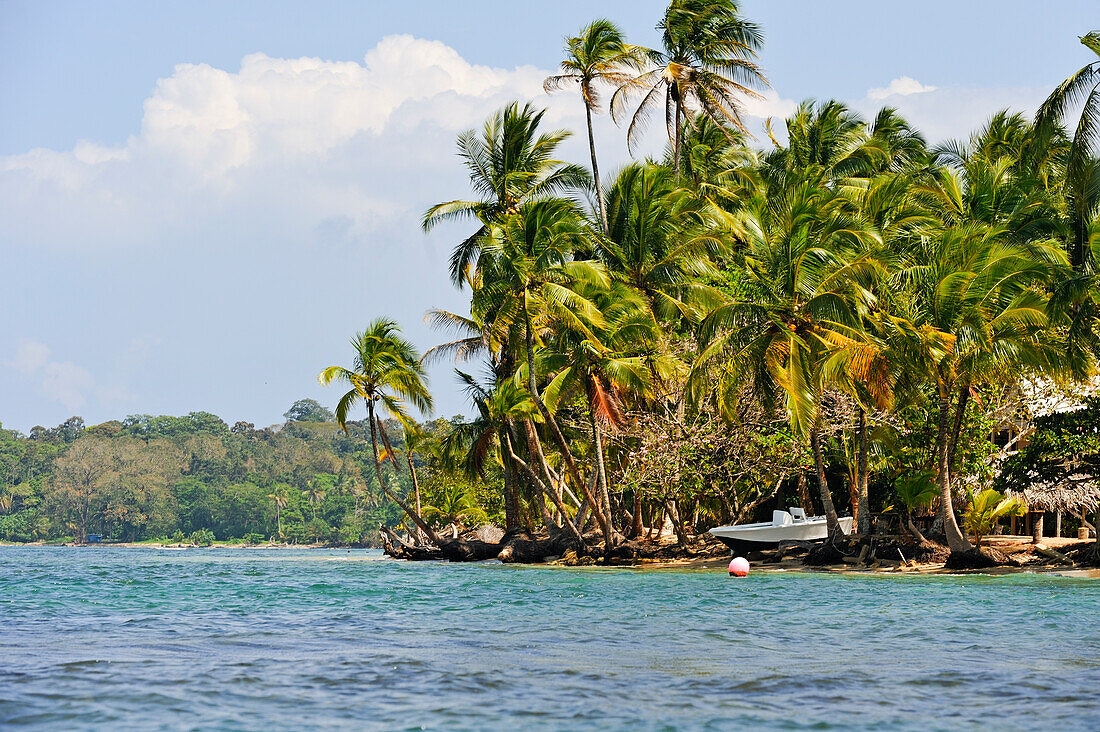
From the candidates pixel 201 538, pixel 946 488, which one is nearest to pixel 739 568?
pixel 946 488

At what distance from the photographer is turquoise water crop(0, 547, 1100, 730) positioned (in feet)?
20.7

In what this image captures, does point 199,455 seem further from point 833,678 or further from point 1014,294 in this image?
point 833,678

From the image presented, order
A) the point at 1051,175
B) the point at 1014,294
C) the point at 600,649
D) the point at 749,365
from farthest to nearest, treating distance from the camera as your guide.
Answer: the point at 1051,175
the point at 749,365
the point at 1014,294
the point at 600,649

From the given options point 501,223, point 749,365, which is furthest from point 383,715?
point 501,223

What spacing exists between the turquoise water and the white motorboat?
353 inches

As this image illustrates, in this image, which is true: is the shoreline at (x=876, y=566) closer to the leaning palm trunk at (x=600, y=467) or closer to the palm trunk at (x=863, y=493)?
the palm trunk at (x=863, y=493)

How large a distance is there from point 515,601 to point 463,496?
33477 mm

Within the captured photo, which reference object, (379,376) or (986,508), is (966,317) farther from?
(379,376)

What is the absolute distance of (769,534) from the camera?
82.7 ft

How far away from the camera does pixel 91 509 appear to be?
102688mm

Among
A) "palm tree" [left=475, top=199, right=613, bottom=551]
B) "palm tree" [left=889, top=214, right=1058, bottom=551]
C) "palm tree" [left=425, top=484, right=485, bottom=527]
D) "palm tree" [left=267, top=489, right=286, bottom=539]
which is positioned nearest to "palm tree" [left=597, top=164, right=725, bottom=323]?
"palm tree" [left=475, top=199, right=613, bottom=551]

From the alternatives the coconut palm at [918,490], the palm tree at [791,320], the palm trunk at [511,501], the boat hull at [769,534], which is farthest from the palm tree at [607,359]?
the palm trunk at [511,501]

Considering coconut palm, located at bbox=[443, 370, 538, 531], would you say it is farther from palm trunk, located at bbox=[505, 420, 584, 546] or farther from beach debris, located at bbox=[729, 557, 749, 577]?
beach debris, located at bbox=[729, 557, 749, 577]

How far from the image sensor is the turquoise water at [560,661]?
6.30 metres
